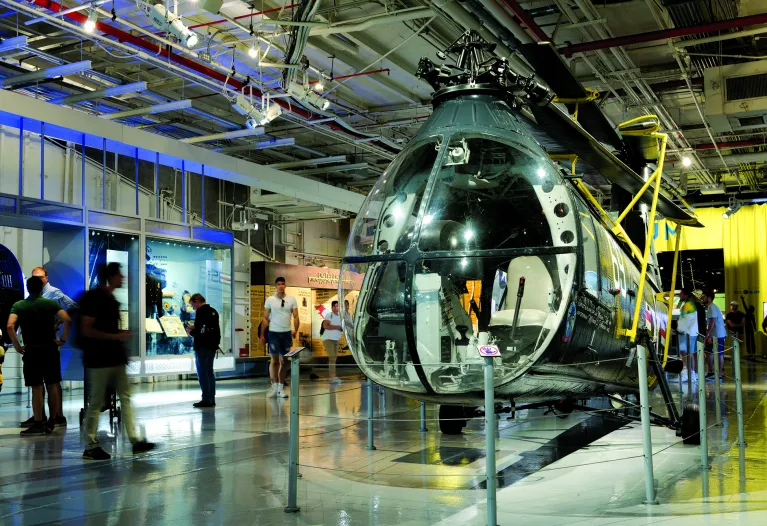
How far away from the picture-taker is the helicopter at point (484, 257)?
441 cm

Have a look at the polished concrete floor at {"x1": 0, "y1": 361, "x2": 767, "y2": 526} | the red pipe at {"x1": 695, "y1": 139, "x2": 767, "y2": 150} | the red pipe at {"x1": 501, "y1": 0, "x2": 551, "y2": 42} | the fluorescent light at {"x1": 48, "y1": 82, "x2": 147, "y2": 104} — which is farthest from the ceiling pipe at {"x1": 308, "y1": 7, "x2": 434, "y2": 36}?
the red pipe at {"x1": 695, "y1": 139, "x2": 767, "y2": 150}

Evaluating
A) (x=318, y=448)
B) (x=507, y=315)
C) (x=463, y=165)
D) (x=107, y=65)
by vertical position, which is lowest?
(x=318, y=448)

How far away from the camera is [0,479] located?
17.2 ft

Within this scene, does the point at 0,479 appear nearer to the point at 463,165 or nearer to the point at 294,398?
the point at 294,398

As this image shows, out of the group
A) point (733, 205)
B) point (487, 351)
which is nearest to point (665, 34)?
point (487, 351)

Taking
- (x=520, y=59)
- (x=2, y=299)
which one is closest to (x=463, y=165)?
(x=520, y=59)

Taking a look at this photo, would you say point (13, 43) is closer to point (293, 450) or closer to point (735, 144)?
point (293, 450)

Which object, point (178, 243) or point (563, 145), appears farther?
point (178, 243)

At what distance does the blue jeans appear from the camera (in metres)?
10.1

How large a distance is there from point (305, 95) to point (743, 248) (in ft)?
61.1

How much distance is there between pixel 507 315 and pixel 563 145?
158 centimetres

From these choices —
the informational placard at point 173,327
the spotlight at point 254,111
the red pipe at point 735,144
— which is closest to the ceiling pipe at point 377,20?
the spotlight at point 254,111

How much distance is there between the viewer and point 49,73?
36.4 ft

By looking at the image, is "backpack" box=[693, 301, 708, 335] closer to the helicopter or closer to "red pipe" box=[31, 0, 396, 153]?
"red pipe" box=[31, 0, 396, 153]
